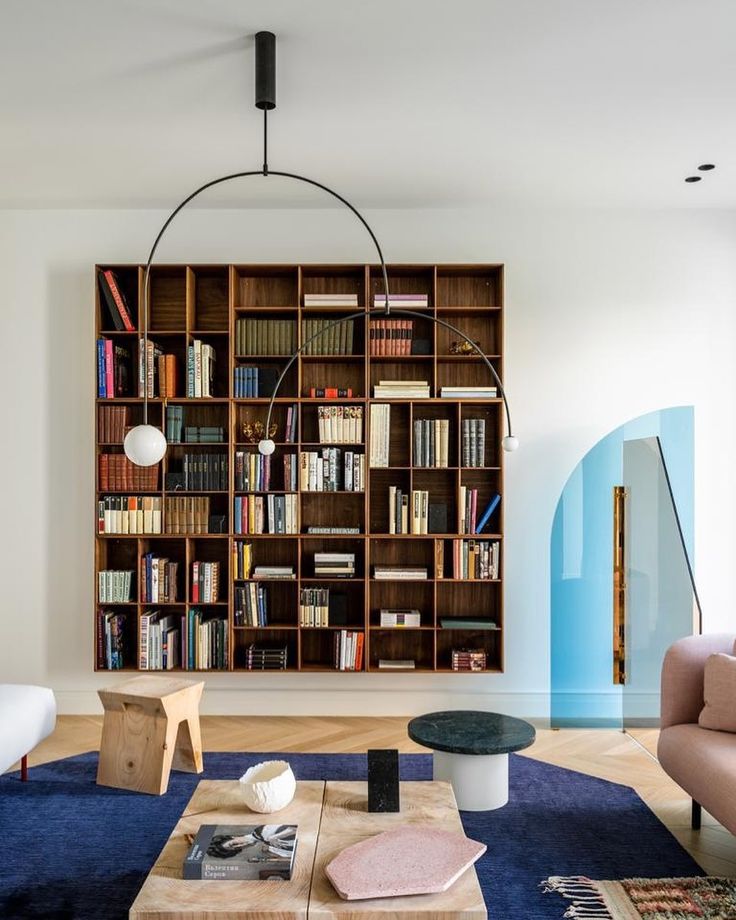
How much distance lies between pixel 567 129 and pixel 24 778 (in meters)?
4.00

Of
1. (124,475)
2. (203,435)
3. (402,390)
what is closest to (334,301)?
(402,390)

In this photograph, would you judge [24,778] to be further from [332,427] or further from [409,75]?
[409,75]

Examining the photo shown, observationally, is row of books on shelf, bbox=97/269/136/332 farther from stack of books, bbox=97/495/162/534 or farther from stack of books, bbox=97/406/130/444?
stack of books, bbox=97/495/162/534

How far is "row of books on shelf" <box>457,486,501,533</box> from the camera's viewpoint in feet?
15.5

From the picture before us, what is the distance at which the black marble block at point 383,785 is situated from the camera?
2.60 meters

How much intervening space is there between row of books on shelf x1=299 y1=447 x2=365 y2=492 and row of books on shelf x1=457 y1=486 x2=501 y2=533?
1.93ft

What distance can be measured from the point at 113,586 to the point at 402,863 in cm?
297

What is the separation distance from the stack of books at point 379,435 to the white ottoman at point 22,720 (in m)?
2.13

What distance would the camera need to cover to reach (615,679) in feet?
15.2

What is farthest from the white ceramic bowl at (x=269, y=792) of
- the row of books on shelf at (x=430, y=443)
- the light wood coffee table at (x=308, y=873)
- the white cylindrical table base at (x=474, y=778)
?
the row of books on shelf at (x=430, y=443)

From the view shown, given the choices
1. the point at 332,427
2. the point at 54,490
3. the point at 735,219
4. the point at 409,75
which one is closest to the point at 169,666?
the point at 54,490

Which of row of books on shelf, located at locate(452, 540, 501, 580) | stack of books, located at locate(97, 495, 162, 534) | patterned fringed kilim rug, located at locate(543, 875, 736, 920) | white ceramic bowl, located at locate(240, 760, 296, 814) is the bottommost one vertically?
patterned fringed kilim rug, located at locate(543, 875, 736, 920)

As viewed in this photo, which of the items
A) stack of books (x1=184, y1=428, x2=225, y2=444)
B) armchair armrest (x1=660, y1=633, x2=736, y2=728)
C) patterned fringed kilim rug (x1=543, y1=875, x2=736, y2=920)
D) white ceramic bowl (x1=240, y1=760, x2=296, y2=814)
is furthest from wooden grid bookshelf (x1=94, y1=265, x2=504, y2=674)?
white ceramic bowl (x1=240, y1=760, x2=296, y2=814)

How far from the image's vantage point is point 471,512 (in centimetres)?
477
